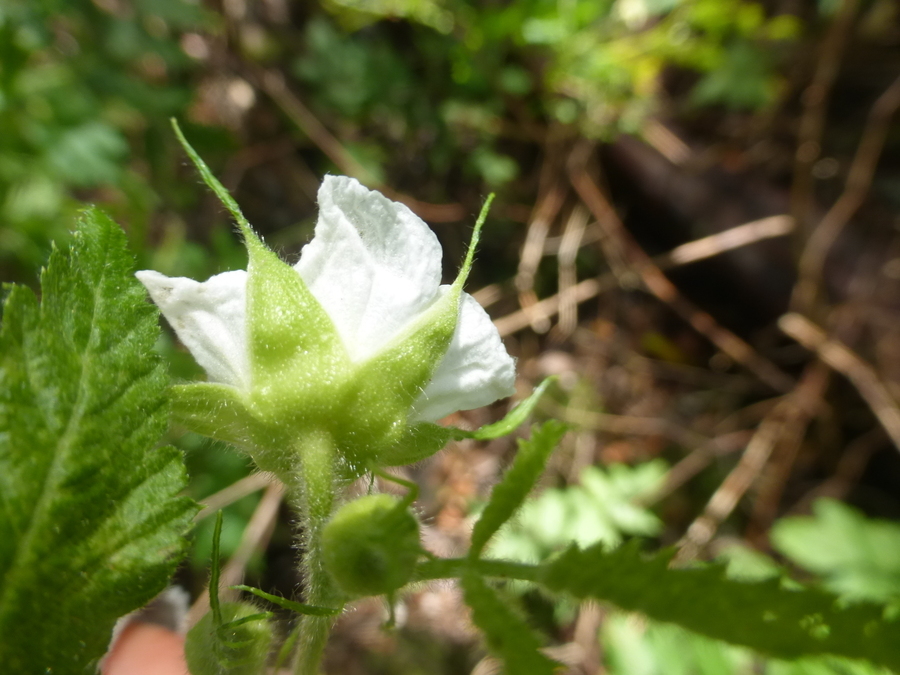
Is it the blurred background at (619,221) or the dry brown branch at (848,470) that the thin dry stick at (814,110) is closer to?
the blurred background at (619,221)

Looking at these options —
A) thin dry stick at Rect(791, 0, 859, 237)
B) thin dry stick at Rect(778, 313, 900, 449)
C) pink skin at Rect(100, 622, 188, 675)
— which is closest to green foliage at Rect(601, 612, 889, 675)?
pink skin at Rect(100, 622, 188, 675)

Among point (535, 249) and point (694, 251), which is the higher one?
point (535, 249)

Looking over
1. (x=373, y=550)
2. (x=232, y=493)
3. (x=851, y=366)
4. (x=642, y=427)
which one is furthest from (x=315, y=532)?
(x=851, y=366)

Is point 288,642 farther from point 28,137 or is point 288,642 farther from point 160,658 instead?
point 28,137

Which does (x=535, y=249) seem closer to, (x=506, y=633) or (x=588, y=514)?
(x=588, y=514)

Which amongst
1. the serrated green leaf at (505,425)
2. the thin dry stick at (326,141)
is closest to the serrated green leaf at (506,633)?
the serrated green leaf at (505,425)

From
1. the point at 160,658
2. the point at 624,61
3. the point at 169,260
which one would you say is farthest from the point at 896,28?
the point at 160,658
